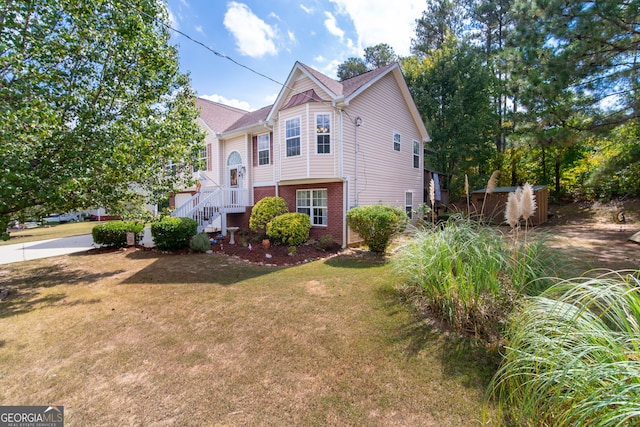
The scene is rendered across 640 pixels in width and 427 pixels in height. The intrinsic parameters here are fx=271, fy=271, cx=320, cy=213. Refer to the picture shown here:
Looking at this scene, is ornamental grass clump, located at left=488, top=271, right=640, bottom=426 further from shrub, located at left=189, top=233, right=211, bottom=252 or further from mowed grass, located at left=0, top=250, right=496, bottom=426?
shrub, located at left=189, top=233, right=211, bottom=252

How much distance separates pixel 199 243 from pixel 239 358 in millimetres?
7835

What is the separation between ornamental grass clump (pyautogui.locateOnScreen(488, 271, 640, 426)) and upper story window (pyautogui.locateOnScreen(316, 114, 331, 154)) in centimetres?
931

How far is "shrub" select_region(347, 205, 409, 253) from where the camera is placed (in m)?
8.72

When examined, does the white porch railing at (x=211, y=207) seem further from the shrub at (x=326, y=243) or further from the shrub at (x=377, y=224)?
the shrub at (x=377, y=224)

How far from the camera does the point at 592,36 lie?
23.7ft

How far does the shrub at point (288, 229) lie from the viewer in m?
10.2

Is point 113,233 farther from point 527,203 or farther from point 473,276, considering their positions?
point 527,203

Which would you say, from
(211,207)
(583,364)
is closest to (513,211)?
(583,364)

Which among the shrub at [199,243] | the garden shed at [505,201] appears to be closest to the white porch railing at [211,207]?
the shrub at [199,243]

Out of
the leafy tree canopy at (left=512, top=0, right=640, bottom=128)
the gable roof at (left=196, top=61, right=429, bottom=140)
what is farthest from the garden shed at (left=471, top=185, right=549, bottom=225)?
the leafy tree canopy at (left=512, top=0, right=640, bottom=128)

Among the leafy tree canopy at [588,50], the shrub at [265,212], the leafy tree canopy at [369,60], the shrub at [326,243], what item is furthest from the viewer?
the leafy tree canopy at [369,60]

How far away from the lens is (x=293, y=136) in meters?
11.6

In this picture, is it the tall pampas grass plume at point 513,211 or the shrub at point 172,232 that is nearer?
the tall pampas grass plume at point 513,211

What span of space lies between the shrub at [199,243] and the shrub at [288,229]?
98.1 inches
